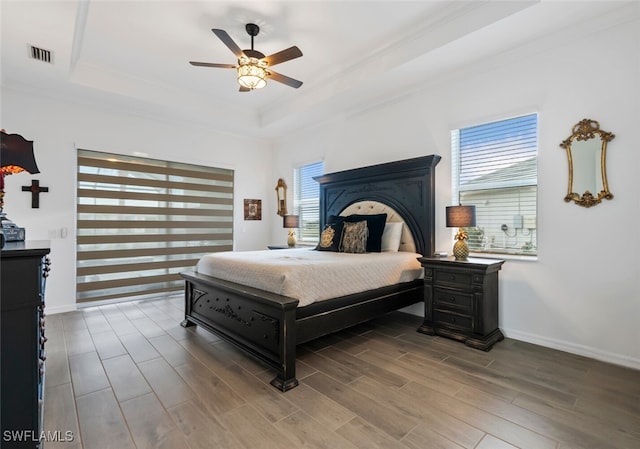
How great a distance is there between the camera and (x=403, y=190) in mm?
4094

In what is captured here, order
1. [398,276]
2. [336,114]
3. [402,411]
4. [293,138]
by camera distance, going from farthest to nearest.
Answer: [293,138]
[336,114]
[398,276]
[402,411]

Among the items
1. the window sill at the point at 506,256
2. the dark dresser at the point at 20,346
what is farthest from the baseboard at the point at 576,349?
the dark dresser at the point at 20,346

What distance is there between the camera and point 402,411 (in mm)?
1951

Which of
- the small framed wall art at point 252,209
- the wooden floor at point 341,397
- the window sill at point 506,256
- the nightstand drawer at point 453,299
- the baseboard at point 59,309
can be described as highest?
the small framed wall art at point 252,209

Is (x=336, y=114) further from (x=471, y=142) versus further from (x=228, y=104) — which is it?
(x=471, y=142)

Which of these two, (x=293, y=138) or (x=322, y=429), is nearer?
(x=322, y=429)

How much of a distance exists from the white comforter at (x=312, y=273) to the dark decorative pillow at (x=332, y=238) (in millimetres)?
739

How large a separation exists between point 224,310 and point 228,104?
11.9 feet

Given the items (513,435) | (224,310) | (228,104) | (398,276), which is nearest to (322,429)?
(513,435)

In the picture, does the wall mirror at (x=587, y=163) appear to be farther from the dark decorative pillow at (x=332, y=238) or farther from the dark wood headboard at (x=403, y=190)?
the dark decorative pillow at (x=332, y=238)

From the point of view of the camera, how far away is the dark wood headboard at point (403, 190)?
3.82 meters

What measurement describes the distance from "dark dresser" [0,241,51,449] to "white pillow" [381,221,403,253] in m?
3.34

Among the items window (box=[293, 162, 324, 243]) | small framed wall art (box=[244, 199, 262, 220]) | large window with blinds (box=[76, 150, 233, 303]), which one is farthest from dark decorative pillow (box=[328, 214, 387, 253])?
large window with blinds (box=[76, 150, 233, 303])

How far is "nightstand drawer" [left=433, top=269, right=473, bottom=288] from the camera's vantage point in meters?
3.05
